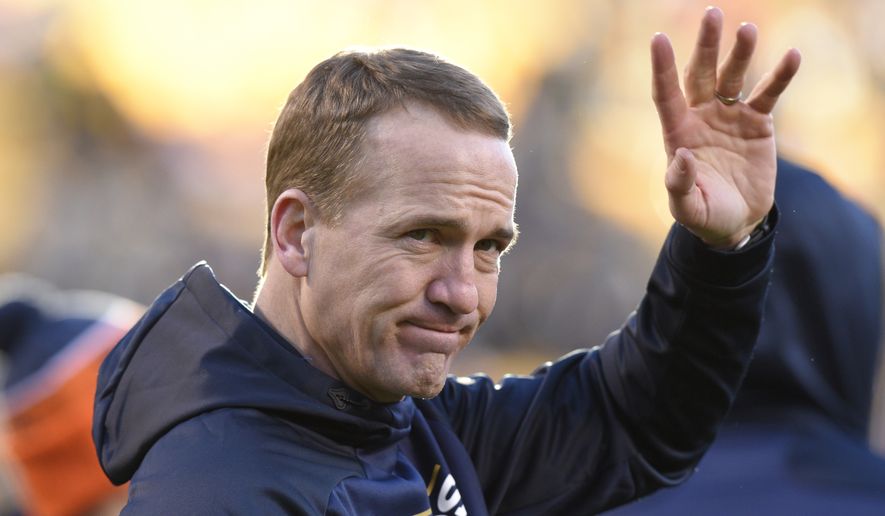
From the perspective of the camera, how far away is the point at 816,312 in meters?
3.90

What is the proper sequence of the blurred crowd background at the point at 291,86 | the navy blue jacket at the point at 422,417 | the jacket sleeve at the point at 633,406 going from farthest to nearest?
the blurred crowd background at the point at 291,86 < the jacket sleeve at the point at 633,406 < the navy blue jacket at the point at 422,417

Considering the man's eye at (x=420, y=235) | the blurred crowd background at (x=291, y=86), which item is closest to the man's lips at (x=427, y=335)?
the man's eye at (x=420, y=235)

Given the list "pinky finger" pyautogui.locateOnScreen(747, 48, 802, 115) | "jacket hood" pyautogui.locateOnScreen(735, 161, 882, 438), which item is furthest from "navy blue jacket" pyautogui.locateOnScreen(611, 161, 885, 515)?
"pinky finger" pyautogui.locateOnScreen(747, 48, 802, 115)

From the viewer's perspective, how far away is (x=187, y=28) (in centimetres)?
1720

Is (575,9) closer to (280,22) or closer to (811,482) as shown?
(280,22)

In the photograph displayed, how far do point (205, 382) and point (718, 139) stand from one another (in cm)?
125

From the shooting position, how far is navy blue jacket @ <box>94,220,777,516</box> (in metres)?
2.23

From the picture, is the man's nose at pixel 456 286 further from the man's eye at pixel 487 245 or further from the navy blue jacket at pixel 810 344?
the navy blue jacket at pixel 810 344


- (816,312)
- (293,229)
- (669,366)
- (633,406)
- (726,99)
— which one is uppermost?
(726,99)

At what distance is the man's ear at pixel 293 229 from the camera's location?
243 centimetres

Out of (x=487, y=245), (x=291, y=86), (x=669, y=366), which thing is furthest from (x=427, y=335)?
(x=291, y=86)

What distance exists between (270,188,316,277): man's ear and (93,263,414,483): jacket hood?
0.42 ft

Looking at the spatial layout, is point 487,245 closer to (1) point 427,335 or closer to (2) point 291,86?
(1) point 427,335

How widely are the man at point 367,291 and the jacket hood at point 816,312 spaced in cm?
112
